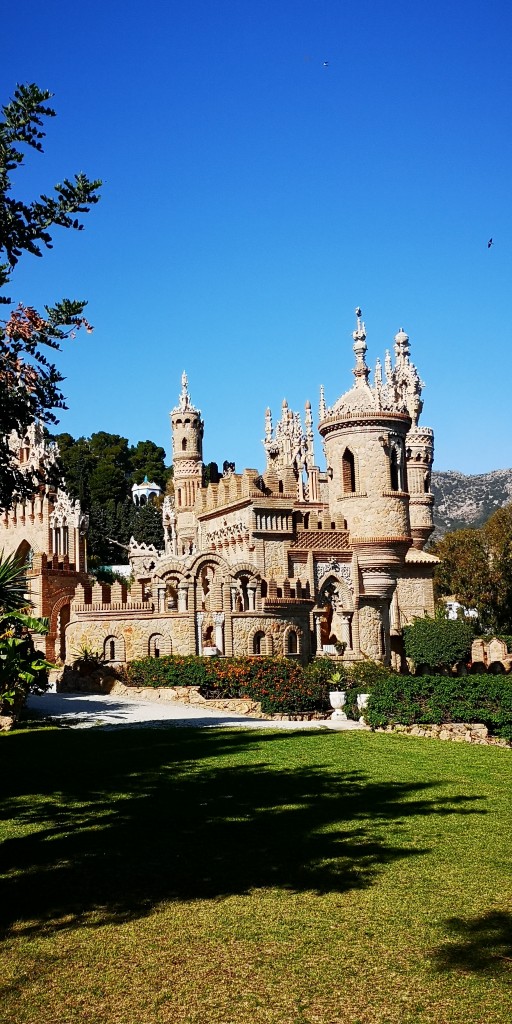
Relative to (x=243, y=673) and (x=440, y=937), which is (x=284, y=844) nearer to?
(x=440, y=937)

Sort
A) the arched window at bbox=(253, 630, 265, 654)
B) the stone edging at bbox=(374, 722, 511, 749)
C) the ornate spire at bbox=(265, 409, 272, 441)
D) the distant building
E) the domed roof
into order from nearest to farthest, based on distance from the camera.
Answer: the stone edging at bbox=(374, 722, 511, 749) → the arched window at bbox=(253, 630, 265, 654) → the domed roof → the ornate spire at bbox=(265, 409, 272, 441) → the distant building

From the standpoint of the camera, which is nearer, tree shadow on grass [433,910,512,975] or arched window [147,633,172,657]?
tree shadow on grass [433,910,512,975]

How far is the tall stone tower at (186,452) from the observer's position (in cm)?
4969

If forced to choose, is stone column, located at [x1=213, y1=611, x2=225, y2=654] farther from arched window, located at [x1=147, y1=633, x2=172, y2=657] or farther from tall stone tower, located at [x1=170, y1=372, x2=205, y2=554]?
tall stone tower, located at [x1=170, y1=372, x2=205, y2=554]

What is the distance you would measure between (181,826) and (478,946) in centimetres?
456

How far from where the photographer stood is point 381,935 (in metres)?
7.21

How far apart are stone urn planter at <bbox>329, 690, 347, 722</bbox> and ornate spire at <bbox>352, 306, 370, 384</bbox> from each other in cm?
1461

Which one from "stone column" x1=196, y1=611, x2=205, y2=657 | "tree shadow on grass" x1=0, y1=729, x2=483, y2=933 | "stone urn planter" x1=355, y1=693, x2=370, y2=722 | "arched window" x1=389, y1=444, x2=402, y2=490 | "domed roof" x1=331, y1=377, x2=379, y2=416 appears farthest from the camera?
"arched window" x1=389, y1=444, x2=402, y2=490

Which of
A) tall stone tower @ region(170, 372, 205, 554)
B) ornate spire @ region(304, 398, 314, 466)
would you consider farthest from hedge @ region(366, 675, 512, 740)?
ornate spire @ region(304, 398, 314, 466)

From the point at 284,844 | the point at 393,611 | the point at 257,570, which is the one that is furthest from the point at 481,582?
the point at 284,844

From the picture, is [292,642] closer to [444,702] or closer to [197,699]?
[197,699]

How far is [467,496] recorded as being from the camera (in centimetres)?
14612

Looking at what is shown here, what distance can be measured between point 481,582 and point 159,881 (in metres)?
49.0

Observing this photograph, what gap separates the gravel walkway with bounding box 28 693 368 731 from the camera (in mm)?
21469
